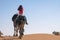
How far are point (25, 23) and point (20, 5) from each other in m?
1.73

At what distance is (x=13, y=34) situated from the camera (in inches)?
913

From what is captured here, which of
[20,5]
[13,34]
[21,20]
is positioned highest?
[20,5]

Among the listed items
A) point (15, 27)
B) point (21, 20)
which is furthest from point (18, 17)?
point (15, 27)

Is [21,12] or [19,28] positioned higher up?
[21,12]

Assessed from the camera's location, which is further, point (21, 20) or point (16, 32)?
point (16, 32)

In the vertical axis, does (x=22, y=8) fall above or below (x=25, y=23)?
above

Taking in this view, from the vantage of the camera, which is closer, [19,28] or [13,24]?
[19,28]

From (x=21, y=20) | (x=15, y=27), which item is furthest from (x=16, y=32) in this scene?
(x=21, y=20)

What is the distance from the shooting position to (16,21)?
851 inches

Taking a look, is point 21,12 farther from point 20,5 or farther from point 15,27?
point 15,27

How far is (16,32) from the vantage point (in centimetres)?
2273

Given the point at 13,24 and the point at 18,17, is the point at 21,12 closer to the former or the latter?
the point at 18,17

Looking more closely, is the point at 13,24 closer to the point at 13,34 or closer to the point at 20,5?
the point at 13,34

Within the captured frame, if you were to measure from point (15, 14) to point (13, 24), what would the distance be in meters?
1.53
